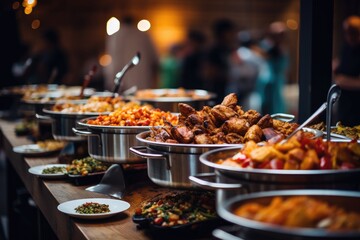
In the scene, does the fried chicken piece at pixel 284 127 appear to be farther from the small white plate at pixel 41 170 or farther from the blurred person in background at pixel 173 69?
the blurred person in background at pixel 173 69

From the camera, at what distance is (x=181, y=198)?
250cm

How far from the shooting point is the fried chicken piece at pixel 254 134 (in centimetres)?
252

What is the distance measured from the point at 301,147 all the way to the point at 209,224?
0.46 m

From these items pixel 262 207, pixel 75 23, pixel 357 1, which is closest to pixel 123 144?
pixel 262 207

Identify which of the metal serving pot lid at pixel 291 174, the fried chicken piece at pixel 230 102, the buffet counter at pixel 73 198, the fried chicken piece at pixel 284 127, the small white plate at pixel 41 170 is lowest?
the buffet counter at pixel 73 198

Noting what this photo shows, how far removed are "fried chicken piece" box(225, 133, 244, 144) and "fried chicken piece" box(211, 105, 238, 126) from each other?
7.6 inches

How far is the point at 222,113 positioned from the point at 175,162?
46cm

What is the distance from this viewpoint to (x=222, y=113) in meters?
2.81

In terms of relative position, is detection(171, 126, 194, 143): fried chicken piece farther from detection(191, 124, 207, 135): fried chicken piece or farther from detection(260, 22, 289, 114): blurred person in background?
detection(260, 22, 289, 114): blurred person in background

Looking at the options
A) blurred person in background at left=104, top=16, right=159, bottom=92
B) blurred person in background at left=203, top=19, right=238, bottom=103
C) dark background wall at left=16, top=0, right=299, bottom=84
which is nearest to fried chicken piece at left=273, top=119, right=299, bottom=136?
blurred person in background at left=203, top=19, right=238, bottom=103

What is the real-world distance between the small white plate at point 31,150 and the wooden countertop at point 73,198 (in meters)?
0.05

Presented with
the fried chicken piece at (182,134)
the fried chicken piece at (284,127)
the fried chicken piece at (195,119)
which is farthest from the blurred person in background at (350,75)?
the fried chicken piece at (182,134)

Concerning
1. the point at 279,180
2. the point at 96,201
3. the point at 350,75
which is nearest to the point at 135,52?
the point at 350,75

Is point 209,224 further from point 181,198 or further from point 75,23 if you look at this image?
point 75,23
